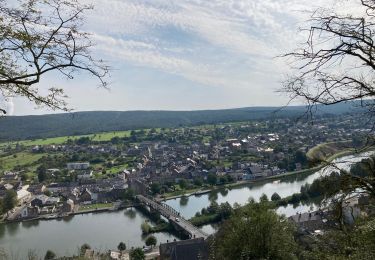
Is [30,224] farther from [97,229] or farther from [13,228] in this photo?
[97,229]

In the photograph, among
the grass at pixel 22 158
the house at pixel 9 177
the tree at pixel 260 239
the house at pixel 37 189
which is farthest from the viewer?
the grass at pixel 22 158

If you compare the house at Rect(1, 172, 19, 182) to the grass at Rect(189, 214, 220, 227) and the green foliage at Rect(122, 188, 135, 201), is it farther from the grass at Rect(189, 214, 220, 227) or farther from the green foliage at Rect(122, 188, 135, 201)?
the grass at Rect(189, 214, 220, 227)

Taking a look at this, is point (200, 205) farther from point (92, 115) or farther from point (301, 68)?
point (92, 115)

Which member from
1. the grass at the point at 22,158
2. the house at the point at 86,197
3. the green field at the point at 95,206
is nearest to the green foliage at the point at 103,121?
the grass at the point at 22,158

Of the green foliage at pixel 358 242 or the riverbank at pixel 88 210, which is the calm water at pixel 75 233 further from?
the green foliage at pixel 358 242

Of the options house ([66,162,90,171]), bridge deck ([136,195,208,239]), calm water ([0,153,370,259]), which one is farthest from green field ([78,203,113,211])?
house ([66,162,90,171])

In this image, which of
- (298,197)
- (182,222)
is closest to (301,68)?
(182,222)

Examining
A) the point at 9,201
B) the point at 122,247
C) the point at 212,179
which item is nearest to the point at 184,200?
the point at 212,179
